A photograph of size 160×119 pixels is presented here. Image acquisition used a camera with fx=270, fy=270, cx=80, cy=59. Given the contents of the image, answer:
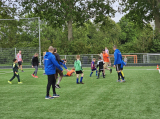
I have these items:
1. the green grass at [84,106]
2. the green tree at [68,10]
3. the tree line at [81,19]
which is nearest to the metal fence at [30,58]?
the tree line at [81,19]

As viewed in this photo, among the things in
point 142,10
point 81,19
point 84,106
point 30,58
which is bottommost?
point 84,106

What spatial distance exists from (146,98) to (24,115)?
402 centimetres

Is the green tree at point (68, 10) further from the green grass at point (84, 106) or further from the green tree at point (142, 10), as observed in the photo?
the green grass at point (84, 106)

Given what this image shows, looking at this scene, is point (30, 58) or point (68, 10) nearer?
point (30, 58)

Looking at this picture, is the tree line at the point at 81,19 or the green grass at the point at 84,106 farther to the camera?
the tree line at the point at 81,19

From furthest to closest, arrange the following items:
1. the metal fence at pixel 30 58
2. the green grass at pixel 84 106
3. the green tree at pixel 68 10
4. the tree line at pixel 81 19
A: the green tree at pixel 68 10
the tree line at pixel 81 19
the metal fence at pixel 30 58
the green grass at pixel 84 106

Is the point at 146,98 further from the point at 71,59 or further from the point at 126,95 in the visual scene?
the point at 71,59

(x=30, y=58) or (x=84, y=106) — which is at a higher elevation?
(x=30, y=58)

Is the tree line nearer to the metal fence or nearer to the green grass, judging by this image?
the metal fence

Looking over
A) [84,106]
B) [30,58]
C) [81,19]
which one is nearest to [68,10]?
[81,19]

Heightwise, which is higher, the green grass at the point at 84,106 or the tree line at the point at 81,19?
the tree line at the point at 81,19

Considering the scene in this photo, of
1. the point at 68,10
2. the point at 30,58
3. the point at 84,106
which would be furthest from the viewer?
the point at 68,10

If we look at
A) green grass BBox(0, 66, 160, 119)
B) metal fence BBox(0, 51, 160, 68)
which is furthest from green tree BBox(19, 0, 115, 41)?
green grass BBox(0, 66, 160, 119)

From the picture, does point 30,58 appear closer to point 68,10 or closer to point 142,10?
point 68,10
